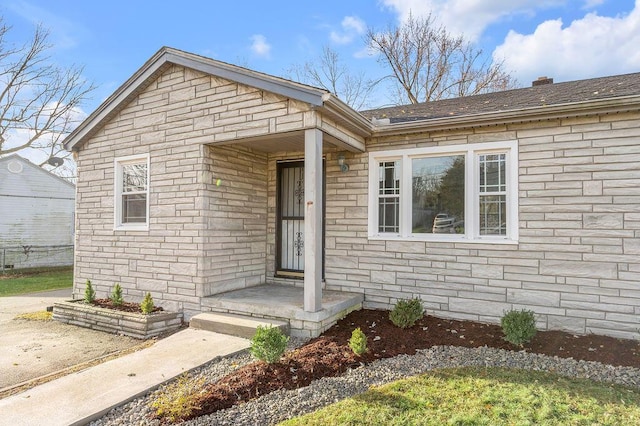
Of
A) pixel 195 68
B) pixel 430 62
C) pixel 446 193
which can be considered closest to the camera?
pixel 446 193

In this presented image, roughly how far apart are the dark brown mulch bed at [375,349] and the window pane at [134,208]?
4.24 meters

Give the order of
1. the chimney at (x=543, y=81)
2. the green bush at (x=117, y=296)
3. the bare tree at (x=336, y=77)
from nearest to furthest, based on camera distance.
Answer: the green bush at (x=117, y=296) → the chimney at (x=543, y=81) → the bare tree at (x=336, y=77)

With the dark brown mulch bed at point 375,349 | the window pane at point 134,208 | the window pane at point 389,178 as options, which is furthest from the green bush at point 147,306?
the window pane at point 389,178

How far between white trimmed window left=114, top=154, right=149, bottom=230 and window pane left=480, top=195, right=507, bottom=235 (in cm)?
582

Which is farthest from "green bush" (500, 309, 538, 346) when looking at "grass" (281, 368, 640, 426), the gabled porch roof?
the gabled porch roof

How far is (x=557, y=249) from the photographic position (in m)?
5.02

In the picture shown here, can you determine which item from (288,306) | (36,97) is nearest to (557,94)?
(288,306)

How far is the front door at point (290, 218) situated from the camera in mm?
7258

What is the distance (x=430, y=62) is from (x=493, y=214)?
15972mm

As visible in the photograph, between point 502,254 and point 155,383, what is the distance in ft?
15.7

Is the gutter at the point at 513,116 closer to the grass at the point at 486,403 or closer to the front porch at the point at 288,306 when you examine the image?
the front porch at the point at 288,306

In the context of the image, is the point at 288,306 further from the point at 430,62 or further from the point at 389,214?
the point at 430,62

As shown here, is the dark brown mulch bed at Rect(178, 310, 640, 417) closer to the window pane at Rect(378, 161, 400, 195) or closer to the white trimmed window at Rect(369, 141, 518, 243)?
the white trimmed window at Rect(369, 141, 518, 243)

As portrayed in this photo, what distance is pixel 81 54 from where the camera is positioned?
2030 cm
